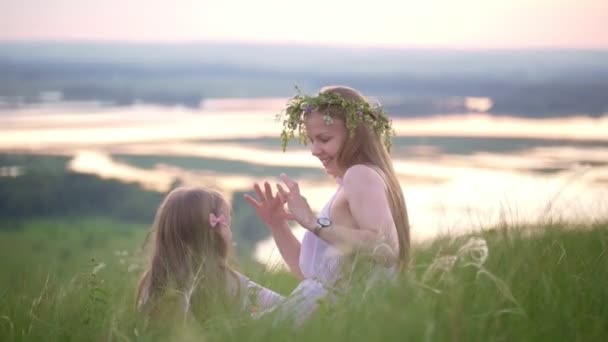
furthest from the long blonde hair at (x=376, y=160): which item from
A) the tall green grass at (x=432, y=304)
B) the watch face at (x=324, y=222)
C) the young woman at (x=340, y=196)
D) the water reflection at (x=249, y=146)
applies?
the water reflection at (x=249, y=146)

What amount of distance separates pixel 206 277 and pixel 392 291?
158 centimetres

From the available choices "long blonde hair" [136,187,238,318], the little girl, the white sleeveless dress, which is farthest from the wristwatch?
"long blonde hair" [136,187,238,318]

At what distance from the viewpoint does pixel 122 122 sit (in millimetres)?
106500

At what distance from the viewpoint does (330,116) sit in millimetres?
5953

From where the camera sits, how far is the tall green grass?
3.61 m

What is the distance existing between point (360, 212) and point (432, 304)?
5.53ft

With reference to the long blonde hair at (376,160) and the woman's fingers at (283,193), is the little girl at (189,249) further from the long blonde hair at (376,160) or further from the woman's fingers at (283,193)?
the long blonde hair at (376,160)

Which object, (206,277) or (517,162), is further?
(517,162)

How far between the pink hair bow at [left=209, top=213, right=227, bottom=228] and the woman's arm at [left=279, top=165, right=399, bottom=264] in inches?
16.9

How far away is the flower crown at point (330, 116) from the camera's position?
19.4 feet

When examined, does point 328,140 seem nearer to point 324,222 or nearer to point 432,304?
point 324,222

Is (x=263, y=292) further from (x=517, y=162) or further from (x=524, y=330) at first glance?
(x=517, y=162)

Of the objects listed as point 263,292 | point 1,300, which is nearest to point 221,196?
point 263,292

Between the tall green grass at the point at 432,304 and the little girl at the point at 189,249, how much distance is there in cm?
22
